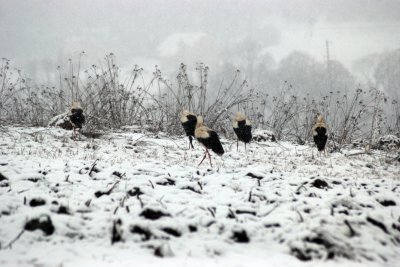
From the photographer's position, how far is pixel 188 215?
10.3 ft

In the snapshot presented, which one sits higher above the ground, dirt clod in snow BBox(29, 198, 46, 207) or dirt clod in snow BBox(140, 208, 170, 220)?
dirt clod in snow BBox(29, 198, 46, 207)

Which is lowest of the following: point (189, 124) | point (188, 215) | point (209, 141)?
point (188, 215)

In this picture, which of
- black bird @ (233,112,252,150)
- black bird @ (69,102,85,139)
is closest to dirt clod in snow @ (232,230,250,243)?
black bird @ (233,112,252,150)

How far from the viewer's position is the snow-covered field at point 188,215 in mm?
2564

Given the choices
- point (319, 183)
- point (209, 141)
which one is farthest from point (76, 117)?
point (319, 183)

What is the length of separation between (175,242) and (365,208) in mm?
1839

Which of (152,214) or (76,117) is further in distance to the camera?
(76,117)

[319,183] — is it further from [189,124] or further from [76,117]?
[76,117]

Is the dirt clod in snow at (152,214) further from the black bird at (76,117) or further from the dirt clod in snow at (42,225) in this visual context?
the black bird at (76,117)

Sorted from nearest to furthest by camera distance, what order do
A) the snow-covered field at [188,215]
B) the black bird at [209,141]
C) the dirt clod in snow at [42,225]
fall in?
1. the snow-covered field at [188,215]
2. the dirt clod in snow at [42,225]
3. the black bird at [209,141]

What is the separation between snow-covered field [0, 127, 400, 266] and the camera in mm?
2564

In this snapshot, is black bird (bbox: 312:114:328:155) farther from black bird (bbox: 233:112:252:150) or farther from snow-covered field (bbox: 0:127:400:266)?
snow-covered field (bbox: 0:127:400:266)

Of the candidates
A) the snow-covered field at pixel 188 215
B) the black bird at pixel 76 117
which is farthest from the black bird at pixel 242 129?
the black bird at pixel 76 117

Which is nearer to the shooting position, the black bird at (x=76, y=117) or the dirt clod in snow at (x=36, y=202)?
the dirt clod in snow at (x=36, y=202)
